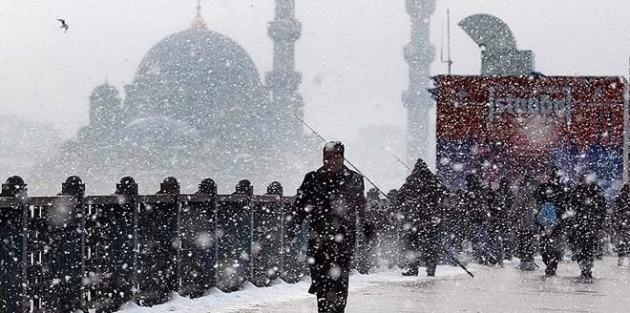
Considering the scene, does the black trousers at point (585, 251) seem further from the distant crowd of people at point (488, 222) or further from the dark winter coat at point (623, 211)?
the dark winter coat at point (623, 211)

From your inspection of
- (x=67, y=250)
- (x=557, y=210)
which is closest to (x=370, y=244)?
(x=557, y=210)

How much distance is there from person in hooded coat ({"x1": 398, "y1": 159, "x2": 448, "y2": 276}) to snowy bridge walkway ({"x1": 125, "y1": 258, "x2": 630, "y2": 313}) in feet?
1.23

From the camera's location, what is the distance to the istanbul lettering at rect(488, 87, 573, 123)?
3372 centimetres

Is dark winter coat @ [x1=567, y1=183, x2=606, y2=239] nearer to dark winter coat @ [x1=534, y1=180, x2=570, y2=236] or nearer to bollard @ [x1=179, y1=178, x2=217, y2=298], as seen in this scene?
dark winter coat @ [x1=534, y1=180, x2=570, y2=236]

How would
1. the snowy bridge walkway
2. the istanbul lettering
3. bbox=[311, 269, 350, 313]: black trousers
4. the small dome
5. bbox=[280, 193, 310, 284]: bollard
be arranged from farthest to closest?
the small dome
the istanbul lettering
bbox=[280, 193, 310, 284]: bollard
the snowy bridge walkway
bbox=[311, 269, 350, 313]: black trousers

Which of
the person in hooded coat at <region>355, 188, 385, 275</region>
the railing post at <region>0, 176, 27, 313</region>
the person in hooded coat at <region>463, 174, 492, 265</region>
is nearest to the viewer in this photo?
the railing post at <region>0, 176, 27, 313</region>

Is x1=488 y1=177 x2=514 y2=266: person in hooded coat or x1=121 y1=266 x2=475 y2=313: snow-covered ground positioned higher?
x1=488 y1=177 x2=514 y2=266: person in hooded coat

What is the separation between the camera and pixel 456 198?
22078 mm

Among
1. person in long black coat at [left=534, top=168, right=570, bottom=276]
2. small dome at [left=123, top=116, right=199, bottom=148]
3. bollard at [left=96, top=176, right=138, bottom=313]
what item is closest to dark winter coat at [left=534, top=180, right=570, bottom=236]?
person in long black coat at [left=534, top=168, right=570, bottom=276]

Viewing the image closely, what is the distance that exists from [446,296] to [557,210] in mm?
4402

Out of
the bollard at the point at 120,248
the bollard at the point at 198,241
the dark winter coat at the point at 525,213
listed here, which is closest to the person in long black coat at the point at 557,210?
the dark winter coat at the point at 525,213

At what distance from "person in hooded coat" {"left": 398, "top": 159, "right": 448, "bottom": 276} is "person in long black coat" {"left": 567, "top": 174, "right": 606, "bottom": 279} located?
1832 millimetres

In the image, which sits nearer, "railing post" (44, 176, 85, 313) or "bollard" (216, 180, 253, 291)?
"railing post" (44, 176, 85, 313)

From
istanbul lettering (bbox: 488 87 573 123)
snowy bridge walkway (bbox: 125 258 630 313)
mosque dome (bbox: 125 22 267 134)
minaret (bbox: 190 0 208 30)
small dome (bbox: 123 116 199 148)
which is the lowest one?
snowy bridge walkway (bbox: 125 258 630 313)
